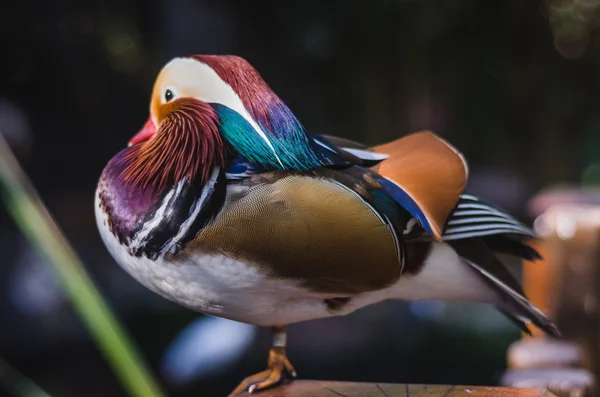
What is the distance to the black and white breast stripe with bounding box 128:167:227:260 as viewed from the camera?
0.85 meters

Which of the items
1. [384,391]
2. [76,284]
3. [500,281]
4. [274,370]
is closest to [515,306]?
[500,281]

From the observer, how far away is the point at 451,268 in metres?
1.00

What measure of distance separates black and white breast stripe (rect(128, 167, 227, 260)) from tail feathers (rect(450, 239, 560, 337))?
0.33 metres

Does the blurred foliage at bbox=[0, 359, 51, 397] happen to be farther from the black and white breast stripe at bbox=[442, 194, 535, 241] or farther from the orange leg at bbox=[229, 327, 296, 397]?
the black and white breast stripe at bbox=[442, 194, 535, 241]

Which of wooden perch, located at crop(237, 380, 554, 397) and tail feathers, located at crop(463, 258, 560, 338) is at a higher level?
tail feathers, located at crop(463, 258, 560, 338)

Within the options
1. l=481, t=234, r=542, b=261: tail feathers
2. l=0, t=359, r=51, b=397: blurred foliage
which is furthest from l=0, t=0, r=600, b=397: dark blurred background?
l=481, t=234, r=542, b=261: tail feathers

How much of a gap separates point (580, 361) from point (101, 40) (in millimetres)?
2508

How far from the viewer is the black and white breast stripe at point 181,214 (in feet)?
2.80

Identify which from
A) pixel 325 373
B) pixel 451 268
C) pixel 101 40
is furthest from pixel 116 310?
pixel 451 268

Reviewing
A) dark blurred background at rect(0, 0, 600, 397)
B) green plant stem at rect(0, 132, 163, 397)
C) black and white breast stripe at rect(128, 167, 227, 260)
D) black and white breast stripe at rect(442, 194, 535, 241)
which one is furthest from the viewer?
dark blurred background at rect(0, 0, 600, 397)

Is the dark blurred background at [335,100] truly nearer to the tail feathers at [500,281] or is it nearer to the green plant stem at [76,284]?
the tail feathers at [500,281]

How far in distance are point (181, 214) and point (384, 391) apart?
0.39m

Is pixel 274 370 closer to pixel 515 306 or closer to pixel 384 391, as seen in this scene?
pixel 384 391

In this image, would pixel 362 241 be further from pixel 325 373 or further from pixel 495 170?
pixel 495 170
